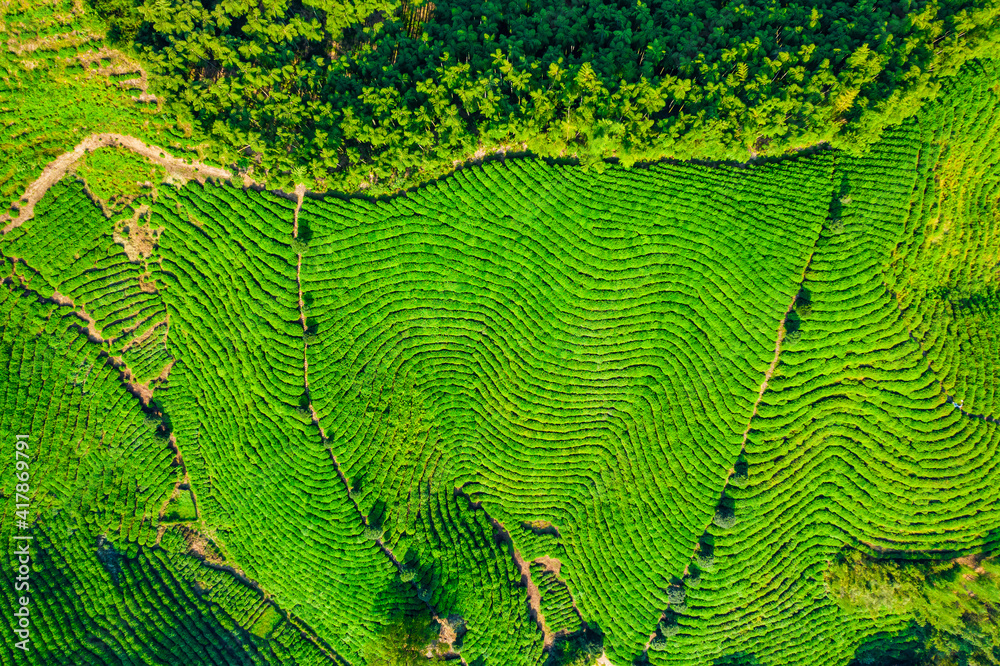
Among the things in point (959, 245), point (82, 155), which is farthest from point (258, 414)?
point (959, 245)

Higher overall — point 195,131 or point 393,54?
point 393,54

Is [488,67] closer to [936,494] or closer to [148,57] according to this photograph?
[148,57]

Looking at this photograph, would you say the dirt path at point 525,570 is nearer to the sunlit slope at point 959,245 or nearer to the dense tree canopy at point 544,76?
the dense tree canopy at point 544,76

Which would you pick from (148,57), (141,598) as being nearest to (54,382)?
(141,598)

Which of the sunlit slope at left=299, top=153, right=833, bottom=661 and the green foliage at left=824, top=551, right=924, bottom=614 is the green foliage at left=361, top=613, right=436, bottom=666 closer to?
the sunlit slope at left=299, top=153, right=833, bottom=661

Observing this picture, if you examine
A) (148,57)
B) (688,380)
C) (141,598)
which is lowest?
(141,598)

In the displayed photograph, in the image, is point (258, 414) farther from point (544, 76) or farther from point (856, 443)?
point (856, 443)

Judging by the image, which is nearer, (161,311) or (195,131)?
(195,131)
